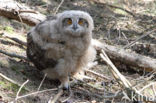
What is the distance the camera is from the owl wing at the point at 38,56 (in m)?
5.00

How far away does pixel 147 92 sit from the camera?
5.42m

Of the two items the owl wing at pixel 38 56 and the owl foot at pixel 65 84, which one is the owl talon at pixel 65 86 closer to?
the owl foot at pixel 65 84

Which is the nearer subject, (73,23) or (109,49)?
(73,23)

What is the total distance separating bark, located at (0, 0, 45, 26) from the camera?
22.0 feet

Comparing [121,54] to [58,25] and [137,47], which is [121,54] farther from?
[58,25]

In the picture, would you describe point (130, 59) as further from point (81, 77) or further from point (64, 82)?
point (64, 82)

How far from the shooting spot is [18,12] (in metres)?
6.73

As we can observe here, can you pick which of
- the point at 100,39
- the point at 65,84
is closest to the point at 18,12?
the point at 100,39

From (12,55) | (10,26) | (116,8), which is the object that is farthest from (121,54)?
(116,8)

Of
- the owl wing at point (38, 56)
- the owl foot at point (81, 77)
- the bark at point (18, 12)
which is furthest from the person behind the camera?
the bark at point (18, 12)

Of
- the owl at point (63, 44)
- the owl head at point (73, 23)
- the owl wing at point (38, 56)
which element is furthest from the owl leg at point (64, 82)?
the owl head at point (73, 23)

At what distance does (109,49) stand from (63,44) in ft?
5.96

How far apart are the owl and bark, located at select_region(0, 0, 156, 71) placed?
4.07 feet

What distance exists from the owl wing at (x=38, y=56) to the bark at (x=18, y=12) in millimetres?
1539
